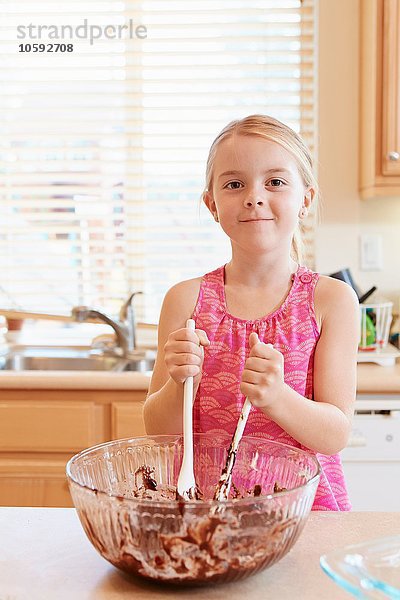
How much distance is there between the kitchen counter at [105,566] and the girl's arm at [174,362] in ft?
0.76

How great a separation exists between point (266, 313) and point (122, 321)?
138 centimetres

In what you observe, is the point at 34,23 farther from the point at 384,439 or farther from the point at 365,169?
the point at 384,439

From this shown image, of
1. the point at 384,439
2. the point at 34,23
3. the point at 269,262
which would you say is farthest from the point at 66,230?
the point at 269,262

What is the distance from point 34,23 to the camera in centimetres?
282

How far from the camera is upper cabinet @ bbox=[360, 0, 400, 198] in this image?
2.42m

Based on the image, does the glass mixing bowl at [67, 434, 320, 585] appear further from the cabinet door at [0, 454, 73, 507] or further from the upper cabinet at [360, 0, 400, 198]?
the upper cabinet at [360, 0, 400, 198]

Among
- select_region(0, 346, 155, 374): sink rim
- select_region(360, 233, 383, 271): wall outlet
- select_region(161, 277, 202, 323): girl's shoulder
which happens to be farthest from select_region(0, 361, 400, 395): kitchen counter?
select_region(161, 277, 202, 323): girl's shoulder

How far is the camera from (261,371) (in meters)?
0.96

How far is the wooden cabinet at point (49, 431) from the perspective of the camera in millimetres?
2219

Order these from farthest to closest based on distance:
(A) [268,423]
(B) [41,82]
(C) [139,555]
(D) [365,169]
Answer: (B) [41,82], (D) [365,169], (A) [268,423], (C) [139,555]

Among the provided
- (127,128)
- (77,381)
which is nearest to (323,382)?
(77,381)

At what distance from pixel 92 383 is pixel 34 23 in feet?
4.59

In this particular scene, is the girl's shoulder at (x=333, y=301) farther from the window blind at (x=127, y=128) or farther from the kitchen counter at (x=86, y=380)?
the window blind at (x=127, y=128)

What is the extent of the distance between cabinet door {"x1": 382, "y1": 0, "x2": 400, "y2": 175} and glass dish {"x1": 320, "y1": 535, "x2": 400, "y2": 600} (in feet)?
5.93
